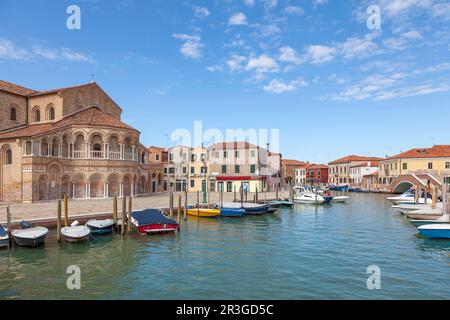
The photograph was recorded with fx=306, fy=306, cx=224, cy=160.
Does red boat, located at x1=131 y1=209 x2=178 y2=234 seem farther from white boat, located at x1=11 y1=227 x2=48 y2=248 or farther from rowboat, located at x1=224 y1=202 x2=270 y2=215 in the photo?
rowboat, located at x1=224 y1=202 x2=270 y2=215

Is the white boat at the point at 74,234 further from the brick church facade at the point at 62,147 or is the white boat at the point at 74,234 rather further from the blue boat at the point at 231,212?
the brick church facade at the point at 62,147

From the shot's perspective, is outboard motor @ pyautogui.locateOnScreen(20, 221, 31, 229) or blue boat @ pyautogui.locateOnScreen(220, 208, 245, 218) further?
blue boat @ pyautogui.locateOnScreen(220, 208, 245, 218)

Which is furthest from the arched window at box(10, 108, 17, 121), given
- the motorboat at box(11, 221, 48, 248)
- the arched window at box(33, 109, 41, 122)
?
the motorboat at box(11, 221, 48, 248)

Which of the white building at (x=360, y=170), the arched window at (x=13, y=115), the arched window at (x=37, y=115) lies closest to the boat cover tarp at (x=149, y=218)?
the arched window at (x=37, y=115)

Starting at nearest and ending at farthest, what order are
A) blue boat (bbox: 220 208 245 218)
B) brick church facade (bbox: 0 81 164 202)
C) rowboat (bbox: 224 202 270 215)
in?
1. blue boat (bbox: 220 208 245 218)
2. rowboat (bbox: 224 202 270 215)
3. brick church facade (bbox: 0 81 164 202)

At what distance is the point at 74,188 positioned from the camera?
34.2 m

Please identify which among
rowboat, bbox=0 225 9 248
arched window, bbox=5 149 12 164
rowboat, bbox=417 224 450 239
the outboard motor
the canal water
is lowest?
the canal water

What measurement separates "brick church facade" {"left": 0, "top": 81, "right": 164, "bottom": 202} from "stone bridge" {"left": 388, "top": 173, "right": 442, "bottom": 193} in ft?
138

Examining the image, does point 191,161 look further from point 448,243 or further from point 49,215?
point 448,243

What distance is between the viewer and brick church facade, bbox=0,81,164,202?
3131cm

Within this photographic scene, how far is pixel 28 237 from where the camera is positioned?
1571cm

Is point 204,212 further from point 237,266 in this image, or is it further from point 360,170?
point 360,170

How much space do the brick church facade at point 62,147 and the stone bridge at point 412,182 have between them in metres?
42.0
